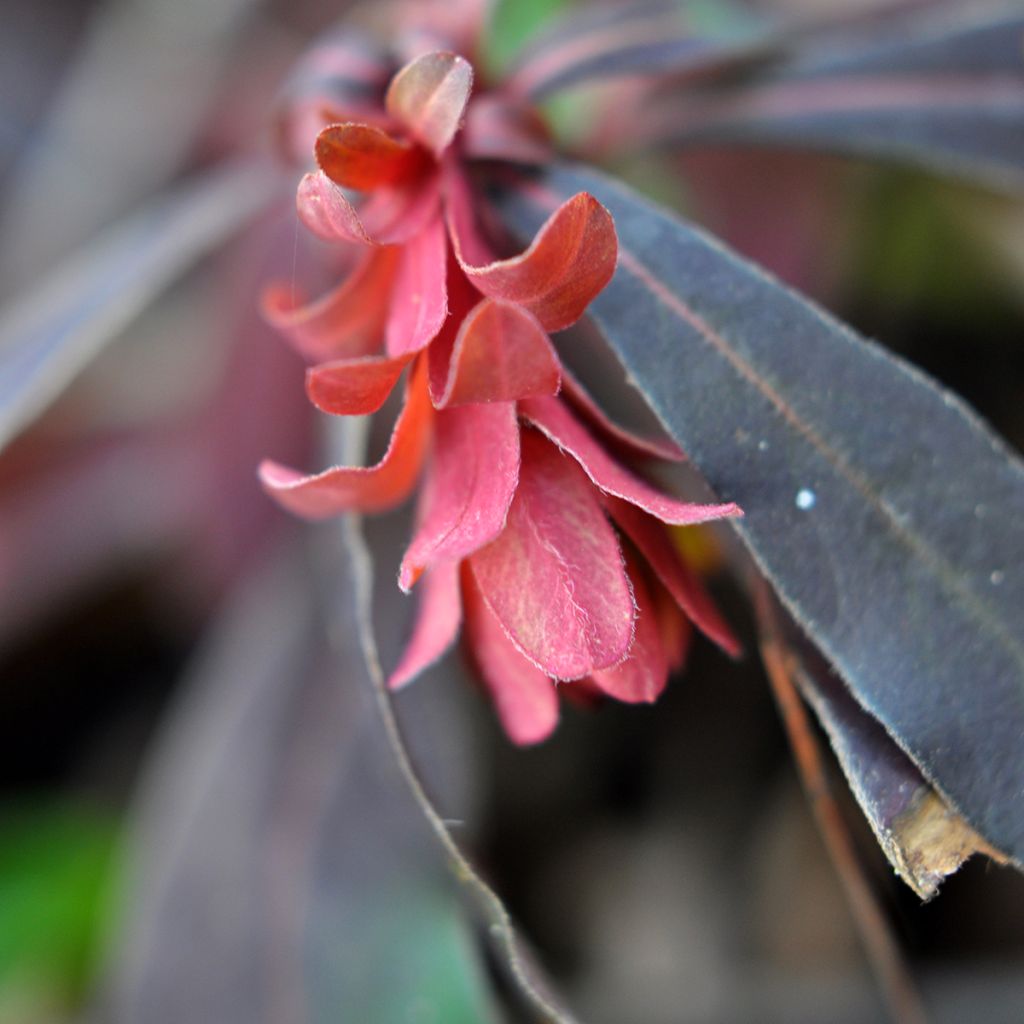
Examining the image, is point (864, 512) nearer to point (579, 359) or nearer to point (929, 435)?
point (929, 435)

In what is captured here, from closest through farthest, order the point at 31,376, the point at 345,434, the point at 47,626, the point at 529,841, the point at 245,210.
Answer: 1. the point at 345,434
2. the point at 31,376
3. the point at 245,210
4. the point at 529,841
5. the point at 47,626

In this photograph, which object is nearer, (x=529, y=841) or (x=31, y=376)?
(x=31, y=376)

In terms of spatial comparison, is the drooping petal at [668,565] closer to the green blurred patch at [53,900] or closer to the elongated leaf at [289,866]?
the elongated leaf at [289,866]

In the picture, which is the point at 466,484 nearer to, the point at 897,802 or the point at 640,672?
the point at 640,672

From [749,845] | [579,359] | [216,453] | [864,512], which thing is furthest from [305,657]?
[864,512]

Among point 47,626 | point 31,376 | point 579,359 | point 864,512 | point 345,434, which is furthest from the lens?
point 47,626

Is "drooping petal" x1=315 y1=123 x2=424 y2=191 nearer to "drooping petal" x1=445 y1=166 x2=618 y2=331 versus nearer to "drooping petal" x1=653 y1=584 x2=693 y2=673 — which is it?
"drooping petal" x1=445 y1=166 x2=618 y2=331
